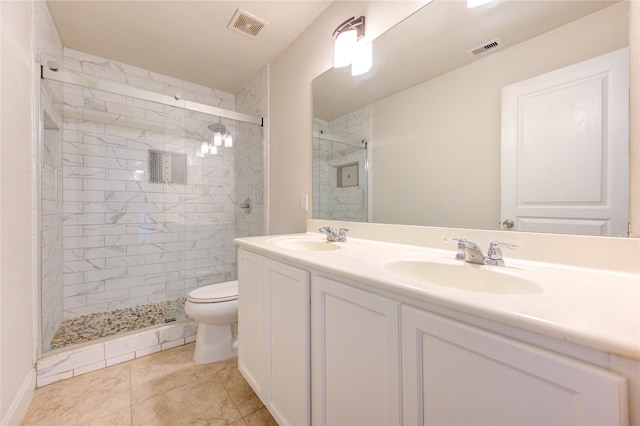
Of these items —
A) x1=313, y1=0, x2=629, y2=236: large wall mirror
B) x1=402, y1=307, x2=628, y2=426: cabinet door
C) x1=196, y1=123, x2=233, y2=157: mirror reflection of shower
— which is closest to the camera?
x1=402, y1=307, x2=628, y2=426: cabinet door

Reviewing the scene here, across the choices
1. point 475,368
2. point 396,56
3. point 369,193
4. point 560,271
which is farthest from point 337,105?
point 475,368

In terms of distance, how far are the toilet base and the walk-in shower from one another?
0.44 meters

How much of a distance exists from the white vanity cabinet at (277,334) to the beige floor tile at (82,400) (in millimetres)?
694

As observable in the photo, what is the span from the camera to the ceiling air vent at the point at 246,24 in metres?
1.75

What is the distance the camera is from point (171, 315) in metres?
2.04

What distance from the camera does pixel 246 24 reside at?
1.83 meters

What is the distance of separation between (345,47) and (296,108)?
1.98 feet

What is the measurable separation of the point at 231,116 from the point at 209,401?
2105mm

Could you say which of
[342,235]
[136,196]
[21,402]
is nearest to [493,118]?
[342,235]

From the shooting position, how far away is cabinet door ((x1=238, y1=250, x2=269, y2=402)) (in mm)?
1159

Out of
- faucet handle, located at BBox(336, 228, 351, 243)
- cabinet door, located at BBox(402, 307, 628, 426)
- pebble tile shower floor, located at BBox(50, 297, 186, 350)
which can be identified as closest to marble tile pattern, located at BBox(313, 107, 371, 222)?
faucet handle, located at BBox(336, 228, 351, 243)

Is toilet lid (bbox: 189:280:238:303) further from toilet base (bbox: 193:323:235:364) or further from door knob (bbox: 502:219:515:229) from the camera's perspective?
door knob (bbox: 502:219:515:229)

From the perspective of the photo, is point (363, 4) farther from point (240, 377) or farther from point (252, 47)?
point (240, 377)

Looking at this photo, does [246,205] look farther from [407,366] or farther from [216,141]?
[407,366]
